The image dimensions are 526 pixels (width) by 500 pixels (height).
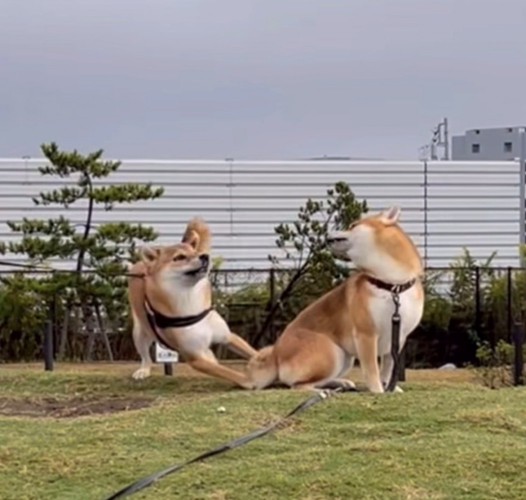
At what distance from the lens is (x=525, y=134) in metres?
25.4

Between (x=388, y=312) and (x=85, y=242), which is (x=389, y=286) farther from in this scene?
(x=85, y=242)

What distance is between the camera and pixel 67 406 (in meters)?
6.15

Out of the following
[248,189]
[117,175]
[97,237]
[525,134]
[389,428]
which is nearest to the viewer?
[389,428]

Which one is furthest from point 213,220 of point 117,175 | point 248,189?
point 117,175

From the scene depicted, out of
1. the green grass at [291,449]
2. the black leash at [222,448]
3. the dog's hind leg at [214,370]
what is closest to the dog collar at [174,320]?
the dog's hind leg at [214,370]

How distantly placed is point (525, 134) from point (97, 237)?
13.3 meters

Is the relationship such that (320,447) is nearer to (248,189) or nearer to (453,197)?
(248,189)

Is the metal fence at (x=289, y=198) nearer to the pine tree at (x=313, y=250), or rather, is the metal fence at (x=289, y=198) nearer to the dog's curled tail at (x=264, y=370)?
the pine tree at (x=313, y=250)

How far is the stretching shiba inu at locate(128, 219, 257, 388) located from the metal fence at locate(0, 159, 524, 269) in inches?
493

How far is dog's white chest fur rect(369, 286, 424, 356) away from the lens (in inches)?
233

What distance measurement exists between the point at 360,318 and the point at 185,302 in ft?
3.80

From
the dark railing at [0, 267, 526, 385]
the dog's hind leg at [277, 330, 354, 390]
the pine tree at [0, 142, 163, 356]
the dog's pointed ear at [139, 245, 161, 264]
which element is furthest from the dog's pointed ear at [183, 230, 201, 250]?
the dark railing at [0, 267, 526, 385]

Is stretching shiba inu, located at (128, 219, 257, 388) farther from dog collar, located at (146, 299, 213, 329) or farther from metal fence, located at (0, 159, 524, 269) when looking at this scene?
metal fence, located at (0, 159, 524, 269)

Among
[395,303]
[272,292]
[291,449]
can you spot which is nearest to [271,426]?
[291,449]
